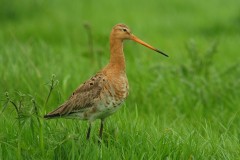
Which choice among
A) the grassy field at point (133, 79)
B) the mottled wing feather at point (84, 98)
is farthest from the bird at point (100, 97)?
the grassy field at point (133, 79)

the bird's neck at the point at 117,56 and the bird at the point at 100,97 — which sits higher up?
the bird's neck at the point at 117,56

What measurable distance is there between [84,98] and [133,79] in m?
2.94

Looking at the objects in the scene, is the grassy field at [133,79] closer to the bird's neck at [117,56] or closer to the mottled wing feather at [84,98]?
the mottled wing feather at [84,98]

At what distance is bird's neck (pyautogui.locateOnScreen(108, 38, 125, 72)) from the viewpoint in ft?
21.5

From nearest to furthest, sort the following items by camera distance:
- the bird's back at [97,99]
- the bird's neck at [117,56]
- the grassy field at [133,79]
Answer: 1. the grassy field at [133,79]
2. the bird's back at [97,99]
3. the bird's neck at [117,56]

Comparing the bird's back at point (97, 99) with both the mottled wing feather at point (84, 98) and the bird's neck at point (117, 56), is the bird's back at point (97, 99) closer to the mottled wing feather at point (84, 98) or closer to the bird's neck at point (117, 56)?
the mottled wing feather at point (84, 98)

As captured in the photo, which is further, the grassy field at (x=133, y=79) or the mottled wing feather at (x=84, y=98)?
the mottled wing feather at (x=84, y=98)

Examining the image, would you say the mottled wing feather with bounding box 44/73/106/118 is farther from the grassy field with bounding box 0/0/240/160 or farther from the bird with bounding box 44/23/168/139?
the grassy field with bounding box 0/0/240/160

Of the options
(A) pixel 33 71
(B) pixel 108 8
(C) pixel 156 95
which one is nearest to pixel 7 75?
(A) pixel 33 71

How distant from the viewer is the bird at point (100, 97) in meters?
6.28

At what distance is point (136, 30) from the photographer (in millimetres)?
13641

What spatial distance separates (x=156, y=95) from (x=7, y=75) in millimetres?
1900

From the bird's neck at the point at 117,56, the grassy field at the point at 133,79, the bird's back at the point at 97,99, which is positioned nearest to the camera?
the grassy field at the point at 133,79

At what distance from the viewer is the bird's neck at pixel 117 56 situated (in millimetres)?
6562
